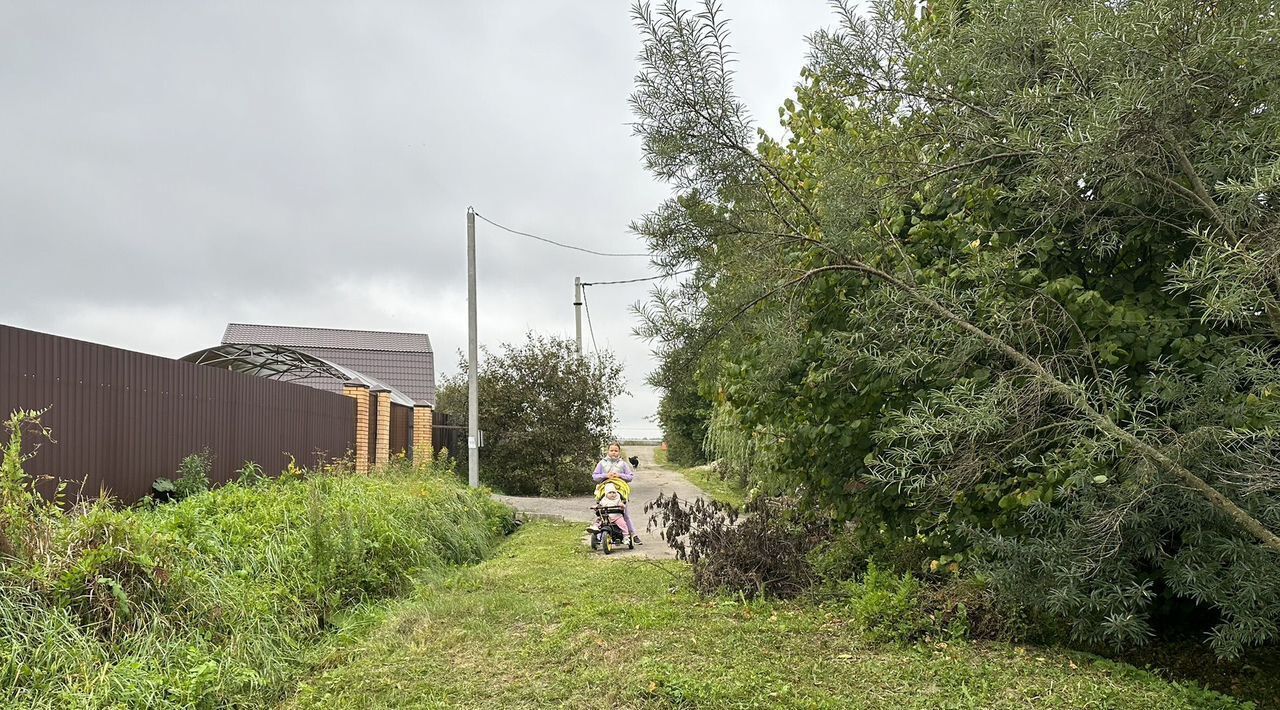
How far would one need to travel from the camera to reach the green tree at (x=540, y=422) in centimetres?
2067

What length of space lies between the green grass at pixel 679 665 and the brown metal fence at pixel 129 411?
306 cm

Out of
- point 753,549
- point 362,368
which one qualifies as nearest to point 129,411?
point 753,549

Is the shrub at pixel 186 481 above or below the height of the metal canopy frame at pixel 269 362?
below

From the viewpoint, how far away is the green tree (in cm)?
2067

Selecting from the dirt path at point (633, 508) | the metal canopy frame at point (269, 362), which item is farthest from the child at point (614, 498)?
the metal canopy frame at point (269, 362)

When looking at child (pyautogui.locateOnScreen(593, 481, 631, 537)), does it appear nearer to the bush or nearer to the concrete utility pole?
the bush

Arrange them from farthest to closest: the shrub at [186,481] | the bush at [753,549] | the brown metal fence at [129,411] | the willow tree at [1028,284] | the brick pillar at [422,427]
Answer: the brick pillar at [422,427]
the shrub at [186,481]
the brown metal fence at [129,411]
the bush at [753,549]
the willow tree at [1028,284]

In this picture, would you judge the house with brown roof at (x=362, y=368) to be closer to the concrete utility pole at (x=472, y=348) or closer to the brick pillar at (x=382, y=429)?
the brick pillar at (x=382, y=429)

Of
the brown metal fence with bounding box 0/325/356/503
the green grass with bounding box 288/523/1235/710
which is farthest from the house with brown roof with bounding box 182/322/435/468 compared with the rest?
the green grass with bounding box 288/523/1235/710

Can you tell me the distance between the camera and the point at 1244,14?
3.55 metres

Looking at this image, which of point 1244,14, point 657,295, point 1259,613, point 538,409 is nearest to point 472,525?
point 657,295

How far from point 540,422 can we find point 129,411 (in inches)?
483

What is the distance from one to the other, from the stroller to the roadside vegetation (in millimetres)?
2760

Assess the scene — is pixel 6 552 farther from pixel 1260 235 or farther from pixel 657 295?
pixel 1260 235
